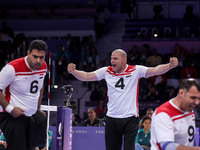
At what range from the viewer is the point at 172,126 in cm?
383

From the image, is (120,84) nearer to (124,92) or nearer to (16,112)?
(124,92)

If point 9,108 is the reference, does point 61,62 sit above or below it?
above

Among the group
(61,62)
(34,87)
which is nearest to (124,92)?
(34,87)

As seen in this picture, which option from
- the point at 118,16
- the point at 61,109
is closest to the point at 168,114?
the point at 61,109

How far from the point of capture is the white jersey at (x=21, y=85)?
484cm

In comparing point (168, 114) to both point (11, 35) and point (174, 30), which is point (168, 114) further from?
point (11, 35)

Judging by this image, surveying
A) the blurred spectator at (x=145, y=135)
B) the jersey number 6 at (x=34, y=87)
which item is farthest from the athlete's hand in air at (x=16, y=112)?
the blurred spectator at (x=145, y=135)

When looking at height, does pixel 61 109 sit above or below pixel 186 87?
below

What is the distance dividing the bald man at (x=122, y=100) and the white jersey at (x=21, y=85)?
1.28m

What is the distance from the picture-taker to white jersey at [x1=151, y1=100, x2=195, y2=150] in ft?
12.4

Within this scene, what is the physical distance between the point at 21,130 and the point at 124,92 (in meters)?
1.91

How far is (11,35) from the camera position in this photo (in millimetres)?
19000

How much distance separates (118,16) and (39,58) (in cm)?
1722

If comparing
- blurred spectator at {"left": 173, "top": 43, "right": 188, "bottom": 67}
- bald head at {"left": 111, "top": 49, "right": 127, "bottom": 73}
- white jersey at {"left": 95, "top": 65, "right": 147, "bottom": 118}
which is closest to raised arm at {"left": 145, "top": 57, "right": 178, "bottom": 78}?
white jersey at {"left": 95, "top": 65, "right": 147, "bottom": 118}
